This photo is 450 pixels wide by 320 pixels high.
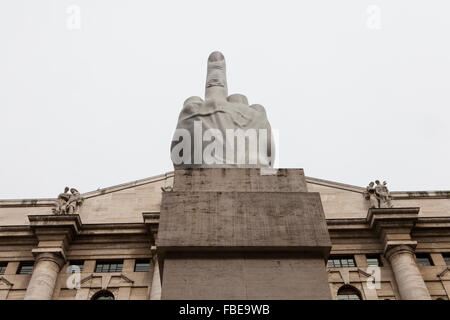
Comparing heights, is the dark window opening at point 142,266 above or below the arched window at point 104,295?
above

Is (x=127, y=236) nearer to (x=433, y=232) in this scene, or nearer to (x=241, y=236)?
(x=433, y=232)

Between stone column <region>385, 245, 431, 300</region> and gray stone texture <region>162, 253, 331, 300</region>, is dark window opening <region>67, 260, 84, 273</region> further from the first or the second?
gray stone texture <region>162, 253, 331, 300</region>

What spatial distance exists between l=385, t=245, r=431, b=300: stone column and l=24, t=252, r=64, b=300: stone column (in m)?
17.3

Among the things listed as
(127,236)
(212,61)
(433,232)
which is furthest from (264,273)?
(433,232)

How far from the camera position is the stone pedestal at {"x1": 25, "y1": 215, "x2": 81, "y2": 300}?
25234mm

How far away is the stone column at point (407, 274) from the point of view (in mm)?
24453

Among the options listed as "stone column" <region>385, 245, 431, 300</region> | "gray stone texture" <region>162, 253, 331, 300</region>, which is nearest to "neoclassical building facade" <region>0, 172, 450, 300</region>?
"stone column" <region>385, 245, 431, 300</region>

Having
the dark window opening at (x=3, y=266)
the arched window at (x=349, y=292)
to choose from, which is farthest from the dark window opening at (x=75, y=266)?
the arched window at (x=349, y=292)

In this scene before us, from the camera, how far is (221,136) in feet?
34.2

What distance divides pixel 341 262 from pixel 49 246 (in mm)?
15548

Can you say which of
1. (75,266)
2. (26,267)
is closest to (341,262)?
(75,266)

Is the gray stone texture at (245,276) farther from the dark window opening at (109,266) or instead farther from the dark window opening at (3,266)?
the dark window opening at (3,266)

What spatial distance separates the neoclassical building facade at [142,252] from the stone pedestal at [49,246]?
0.17 feet

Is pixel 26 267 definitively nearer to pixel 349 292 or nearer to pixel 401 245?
pixel 349 292
